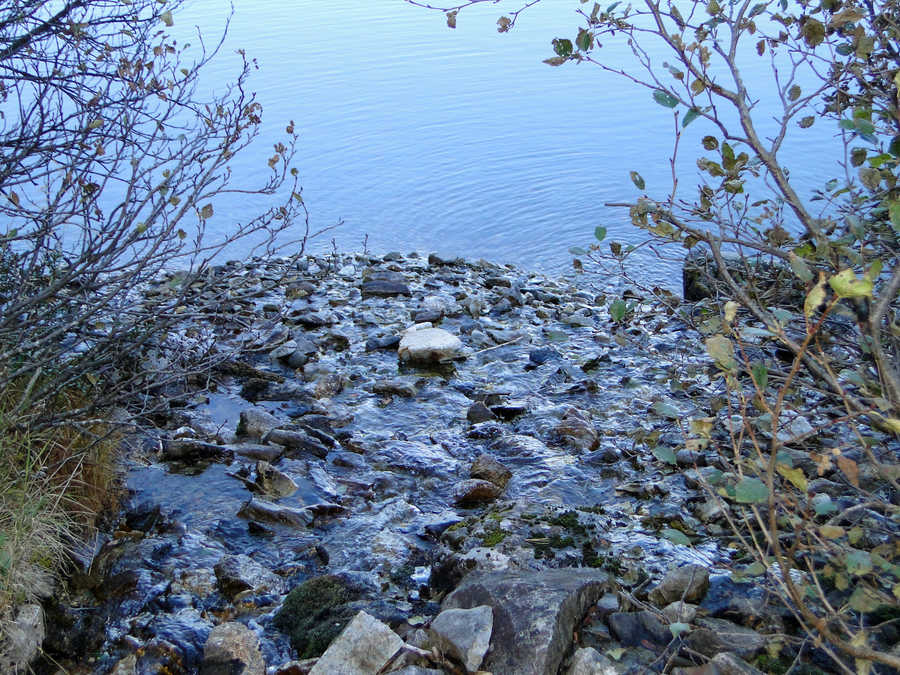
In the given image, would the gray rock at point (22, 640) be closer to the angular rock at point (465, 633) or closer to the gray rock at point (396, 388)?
the angular rock at point (465, 633)


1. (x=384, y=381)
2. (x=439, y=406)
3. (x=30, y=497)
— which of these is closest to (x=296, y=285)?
(x=384, y=381)

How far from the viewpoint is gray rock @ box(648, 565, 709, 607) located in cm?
366

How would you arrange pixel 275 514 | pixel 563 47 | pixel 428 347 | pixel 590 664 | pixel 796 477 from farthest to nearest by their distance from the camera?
pixel 428 347
pixel 275 514
pixel 563 47
pixel 590 664
pixel 796 477

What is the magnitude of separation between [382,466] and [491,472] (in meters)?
0.72

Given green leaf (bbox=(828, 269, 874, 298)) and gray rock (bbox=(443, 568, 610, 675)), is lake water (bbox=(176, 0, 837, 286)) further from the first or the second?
green leaf (bbox=(828, 269, 874, 298))

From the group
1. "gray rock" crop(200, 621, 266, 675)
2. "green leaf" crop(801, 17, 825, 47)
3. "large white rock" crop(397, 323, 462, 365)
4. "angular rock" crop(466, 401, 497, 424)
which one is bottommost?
"gray rock" crop(200, 621, 266, 675)

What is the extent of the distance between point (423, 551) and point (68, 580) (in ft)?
5.69

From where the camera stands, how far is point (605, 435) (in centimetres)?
546

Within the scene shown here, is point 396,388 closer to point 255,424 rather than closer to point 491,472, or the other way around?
point 255,424

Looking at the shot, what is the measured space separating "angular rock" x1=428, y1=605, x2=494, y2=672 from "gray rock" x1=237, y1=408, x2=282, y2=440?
8.38ft

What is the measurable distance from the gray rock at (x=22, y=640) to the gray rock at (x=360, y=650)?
48.7 inches

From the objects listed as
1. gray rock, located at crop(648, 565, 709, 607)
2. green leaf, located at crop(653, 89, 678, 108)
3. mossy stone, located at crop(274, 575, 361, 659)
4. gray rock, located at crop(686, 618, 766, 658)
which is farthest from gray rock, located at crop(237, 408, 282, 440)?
green leaf, located at crop(653, 89, 678, 108)

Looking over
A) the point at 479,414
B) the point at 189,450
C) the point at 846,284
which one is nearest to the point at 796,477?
the point at 846,284

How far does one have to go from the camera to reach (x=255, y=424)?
5.59 m
